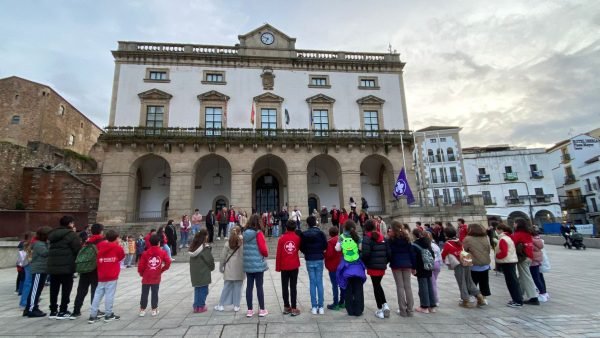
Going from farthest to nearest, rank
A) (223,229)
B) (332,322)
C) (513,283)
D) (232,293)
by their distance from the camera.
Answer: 1. (223,229)
2. (513,283)
3. (232,293)
4. (332,322)

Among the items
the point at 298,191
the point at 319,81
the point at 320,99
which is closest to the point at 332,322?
the point at 298,191

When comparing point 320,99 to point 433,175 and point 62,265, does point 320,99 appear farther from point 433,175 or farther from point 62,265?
point 433,175

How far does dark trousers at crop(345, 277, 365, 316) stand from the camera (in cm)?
505

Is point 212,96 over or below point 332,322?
over

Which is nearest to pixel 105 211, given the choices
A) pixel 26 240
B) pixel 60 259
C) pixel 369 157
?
pixel 26 240

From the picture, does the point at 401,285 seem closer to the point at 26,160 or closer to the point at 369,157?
the point at 369,157

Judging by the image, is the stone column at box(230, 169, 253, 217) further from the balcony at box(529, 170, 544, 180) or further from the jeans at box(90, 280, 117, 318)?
the balcony at box(529, 170, 544, 180)

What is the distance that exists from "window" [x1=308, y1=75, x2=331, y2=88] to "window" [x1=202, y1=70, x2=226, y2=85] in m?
7.46

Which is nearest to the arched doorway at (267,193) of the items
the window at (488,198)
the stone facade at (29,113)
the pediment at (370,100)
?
the pediment at (370,100)

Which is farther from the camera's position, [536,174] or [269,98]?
[536,174]

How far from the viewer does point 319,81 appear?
83.4 feet

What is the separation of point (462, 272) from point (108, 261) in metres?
6.86

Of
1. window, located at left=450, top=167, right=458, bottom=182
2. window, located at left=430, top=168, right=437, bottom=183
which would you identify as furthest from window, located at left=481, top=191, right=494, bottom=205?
window, located at left=430, top=168, right=437, bottom=183

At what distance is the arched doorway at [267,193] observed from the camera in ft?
80.8
